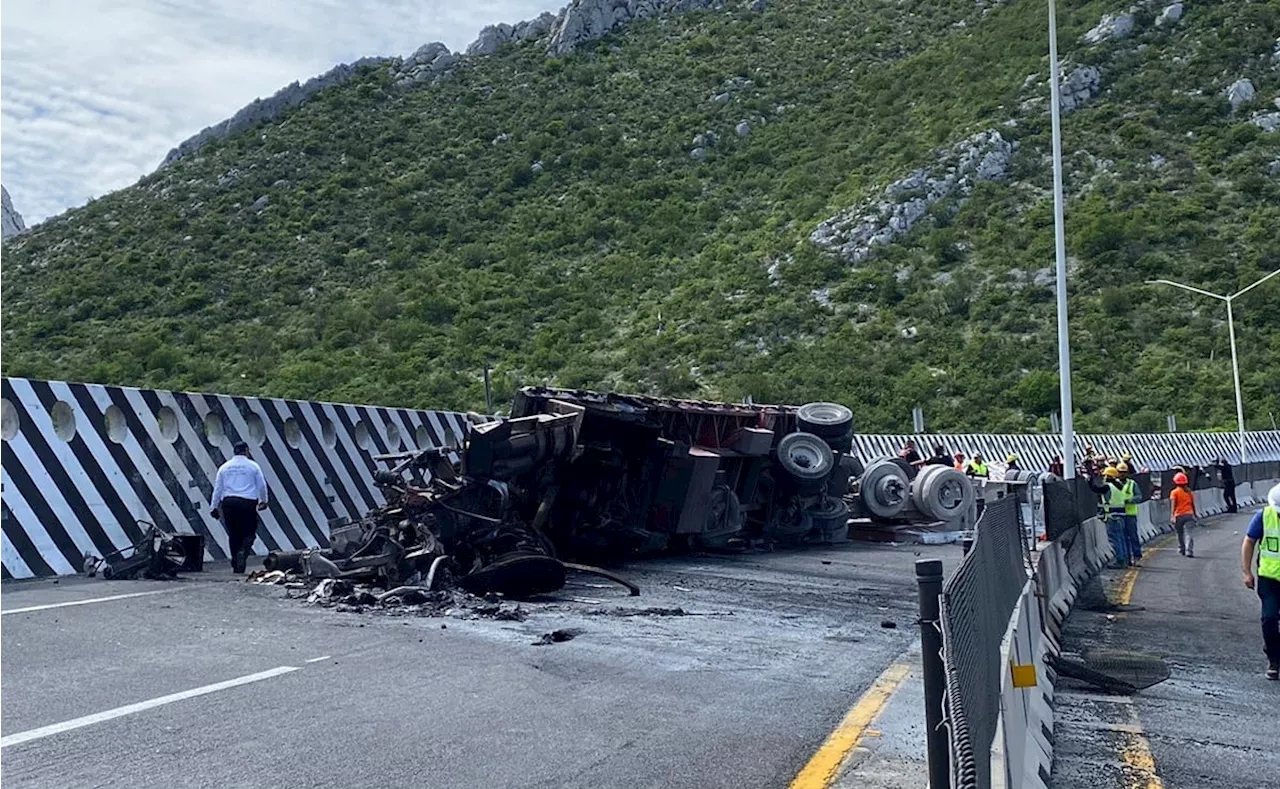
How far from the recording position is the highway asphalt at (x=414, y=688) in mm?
6098

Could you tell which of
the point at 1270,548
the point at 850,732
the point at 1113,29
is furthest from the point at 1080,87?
the point at 850,732

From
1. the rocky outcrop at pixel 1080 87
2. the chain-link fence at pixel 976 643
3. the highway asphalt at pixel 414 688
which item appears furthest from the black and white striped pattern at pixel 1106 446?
the chain-link fence at pixel 976 643

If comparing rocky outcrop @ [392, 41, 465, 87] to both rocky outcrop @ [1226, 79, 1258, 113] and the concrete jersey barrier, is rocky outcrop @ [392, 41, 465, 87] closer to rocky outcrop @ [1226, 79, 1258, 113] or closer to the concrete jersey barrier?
rocky outcrop @ [1226, 79, 1258, 113]

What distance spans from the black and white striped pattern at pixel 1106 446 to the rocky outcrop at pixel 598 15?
5467 cm

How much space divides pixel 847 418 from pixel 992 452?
19.4m

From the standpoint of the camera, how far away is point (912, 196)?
6144 centimetres

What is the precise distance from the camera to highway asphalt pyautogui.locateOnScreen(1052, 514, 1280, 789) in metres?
7.23

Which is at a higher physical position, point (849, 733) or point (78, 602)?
point (78, 602)

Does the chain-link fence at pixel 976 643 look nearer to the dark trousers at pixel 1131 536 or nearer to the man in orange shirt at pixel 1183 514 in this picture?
the dark trousers at pixel 1131 536

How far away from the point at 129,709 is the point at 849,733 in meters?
3.71

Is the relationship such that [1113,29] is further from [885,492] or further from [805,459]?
[805,459]

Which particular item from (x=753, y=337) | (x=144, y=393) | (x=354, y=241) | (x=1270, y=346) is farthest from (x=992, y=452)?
→ (x=354, y=241)

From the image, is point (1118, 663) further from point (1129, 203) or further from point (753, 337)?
point (1129, 203)

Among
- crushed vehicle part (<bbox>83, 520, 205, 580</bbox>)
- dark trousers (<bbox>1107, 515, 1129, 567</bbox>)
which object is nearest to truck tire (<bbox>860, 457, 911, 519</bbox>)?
dark trousers (<bbox>1107, 515, 1129, 567</bbox>)
